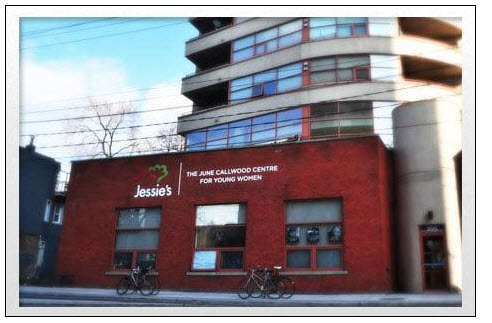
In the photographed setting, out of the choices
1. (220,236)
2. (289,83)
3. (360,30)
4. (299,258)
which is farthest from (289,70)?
(299,258)

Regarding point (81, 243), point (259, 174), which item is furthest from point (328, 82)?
point (81, 243)

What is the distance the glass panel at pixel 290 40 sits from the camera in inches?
1188

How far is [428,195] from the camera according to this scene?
18.3 metres

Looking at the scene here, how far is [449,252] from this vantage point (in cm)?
1748

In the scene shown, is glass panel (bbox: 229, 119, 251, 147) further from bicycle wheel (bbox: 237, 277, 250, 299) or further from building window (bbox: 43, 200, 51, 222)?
bicycle wheel (bbox: 237, 277, 250, 299)

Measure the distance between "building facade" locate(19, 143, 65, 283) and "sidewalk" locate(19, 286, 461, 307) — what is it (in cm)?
518

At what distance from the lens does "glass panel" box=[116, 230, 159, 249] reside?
20.4 meters

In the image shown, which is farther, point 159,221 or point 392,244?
point 159,221

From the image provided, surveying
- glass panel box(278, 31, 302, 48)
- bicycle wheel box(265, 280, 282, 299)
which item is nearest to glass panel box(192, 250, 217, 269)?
bicycle wheel box(265, 280, 282, 299)

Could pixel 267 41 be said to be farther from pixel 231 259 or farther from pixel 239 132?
pixel 231 259

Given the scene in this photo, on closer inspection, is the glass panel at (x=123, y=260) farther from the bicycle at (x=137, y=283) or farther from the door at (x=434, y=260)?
the door at (x=434, y=260)

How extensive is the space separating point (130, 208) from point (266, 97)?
1316 cm

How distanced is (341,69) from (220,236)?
13.9 metres
